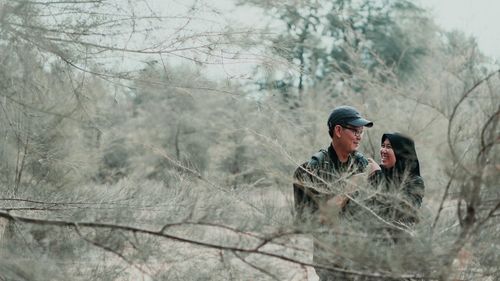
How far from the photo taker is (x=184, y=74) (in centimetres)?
523

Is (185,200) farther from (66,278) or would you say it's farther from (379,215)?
(379,215)

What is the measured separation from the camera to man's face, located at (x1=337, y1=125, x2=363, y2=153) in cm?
469

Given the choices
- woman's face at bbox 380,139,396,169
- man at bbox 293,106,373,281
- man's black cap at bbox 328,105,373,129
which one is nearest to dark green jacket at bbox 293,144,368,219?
man at bbox 293,106,373,281

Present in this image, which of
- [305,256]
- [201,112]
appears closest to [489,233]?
[305,256]

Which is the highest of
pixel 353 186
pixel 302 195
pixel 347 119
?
pixel 347 119

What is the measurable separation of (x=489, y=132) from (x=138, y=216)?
160cm

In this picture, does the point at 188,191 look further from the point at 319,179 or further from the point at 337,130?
the point at 337,130

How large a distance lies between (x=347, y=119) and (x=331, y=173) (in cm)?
89

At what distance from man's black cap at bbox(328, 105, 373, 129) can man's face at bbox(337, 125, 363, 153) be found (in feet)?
0.10

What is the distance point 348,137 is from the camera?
4.69 meters

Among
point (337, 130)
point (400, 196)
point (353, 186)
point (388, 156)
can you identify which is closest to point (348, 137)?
point (337, 130)

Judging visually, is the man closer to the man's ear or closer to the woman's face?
the man's ear

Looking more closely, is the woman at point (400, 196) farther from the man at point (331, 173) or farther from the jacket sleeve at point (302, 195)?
the jacket sleeve at point (302, 195)

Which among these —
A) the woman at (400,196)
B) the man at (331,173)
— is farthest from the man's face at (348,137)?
the woman at (400,196)
